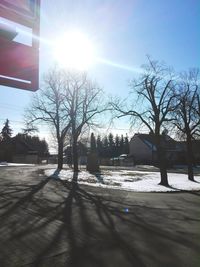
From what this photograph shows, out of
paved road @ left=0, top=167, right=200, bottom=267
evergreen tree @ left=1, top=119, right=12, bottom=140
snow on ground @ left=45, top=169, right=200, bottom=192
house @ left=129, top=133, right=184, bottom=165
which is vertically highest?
evergreen tree @ left=1, top=119, right=12, bottom=140

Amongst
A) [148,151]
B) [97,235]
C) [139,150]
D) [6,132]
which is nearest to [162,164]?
[97,235]

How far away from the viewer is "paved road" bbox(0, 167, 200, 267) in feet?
18.2

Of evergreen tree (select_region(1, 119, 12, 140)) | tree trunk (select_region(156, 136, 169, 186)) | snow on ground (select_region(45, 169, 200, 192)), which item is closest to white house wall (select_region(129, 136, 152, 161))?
evergreen tree (select_region(1, 119, 12, 140))

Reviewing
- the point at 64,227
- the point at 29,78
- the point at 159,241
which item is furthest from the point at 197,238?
the point at 29,78

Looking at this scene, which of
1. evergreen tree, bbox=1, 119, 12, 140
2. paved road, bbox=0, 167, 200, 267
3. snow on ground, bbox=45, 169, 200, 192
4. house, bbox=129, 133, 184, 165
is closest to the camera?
paved road, bbox=0, 167, 200, 267

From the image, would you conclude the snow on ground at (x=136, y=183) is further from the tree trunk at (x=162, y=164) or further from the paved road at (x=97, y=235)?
the paved road at (x=97, y=235)

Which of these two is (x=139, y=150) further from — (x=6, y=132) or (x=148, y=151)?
(x=6, y=132)

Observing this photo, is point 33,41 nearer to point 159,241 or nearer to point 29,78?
point 29,78

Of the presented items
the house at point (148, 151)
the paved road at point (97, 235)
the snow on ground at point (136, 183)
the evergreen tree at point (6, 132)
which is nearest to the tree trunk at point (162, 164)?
the snow on ground at point (136, 183)

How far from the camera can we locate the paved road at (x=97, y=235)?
5.55 m

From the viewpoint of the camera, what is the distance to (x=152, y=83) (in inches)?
920

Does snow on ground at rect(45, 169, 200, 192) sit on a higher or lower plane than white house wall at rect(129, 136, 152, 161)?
lower

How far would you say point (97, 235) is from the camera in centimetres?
730

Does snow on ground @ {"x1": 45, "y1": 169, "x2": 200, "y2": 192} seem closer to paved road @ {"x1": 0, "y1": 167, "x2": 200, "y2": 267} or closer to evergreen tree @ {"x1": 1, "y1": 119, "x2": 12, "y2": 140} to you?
paved road @ {"x1": 0, "y1": 167, "x2": 200, "y2": 267}
